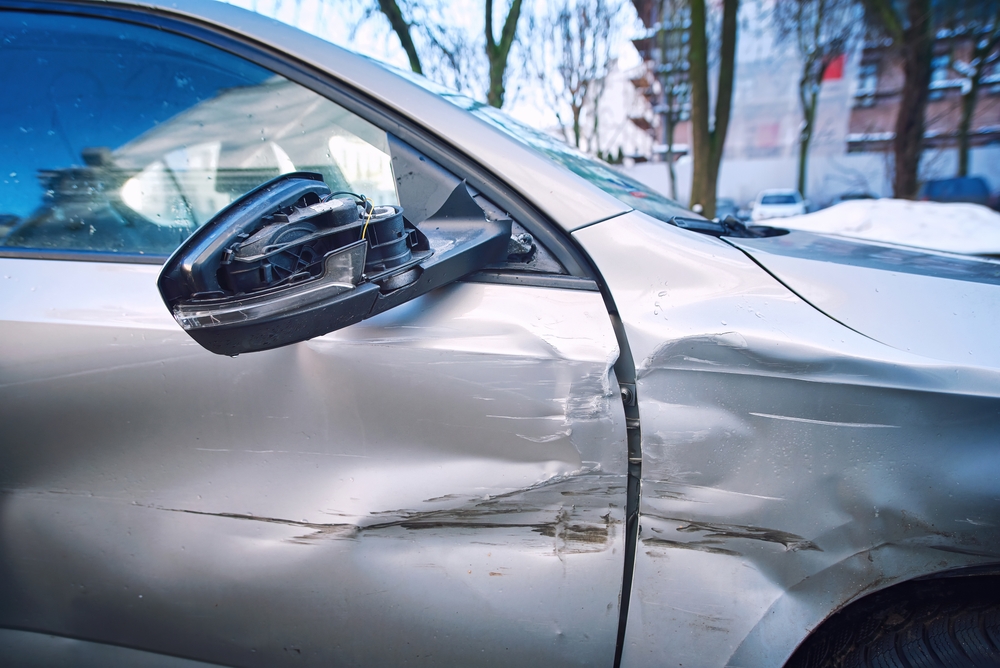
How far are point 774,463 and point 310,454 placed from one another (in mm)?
856

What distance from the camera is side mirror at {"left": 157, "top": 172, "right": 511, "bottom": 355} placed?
833 millimetres

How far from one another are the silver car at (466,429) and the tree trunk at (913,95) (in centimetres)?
1124

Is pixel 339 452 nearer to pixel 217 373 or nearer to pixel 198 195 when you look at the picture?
pixel 217 373

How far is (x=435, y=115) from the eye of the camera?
3.66ft

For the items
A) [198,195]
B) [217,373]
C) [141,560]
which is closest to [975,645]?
[217,373]

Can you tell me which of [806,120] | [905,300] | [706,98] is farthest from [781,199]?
[905,300]

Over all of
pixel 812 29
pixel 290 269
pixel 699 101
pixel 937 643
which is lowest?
pixel 937 643

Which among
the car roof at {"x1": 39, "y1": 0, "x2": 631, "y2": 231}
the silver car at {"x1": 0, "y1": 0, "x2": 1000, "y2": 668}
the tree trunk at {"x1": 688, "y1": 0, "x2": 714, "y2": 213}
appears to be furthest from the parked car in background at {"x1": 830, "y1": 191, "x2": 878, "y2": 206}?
Answer: the car roof at {"x1": 39, "y1": 0, "x2": 631, "y2": 231}

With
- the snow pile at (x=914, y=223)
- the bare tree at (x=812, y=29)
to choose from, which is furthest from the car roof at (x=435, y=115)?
the bare tree at (x=812, y=29)

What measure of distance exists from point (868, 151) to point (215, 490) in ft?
100

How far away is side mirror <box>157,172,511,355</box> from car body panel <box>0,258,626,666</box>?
13cm

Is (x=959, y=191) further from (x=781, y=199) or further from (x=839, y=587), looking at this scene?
(x=839, y=587)

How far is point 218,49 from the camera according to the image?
1170 millimetres

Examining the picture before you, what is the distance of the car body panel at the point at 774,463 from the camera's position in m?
0.96
